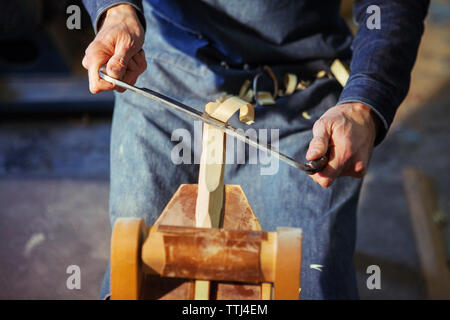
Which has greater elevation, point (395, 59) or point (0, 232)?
point (395, 59)

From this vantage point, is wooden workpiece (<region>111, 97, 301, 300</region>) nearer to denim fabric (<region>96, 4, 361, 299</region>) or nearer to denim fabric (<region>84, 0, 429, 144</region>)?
denim fabric (<region>96, 4, 361, 299</region>)

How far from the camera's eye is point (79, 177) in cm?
169

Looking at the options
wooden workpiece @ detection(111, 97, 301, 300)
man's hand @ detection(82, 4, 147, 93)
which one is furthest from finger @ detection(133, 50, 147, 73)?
wooden workpiece @ detection(111, 97, 301, 300)

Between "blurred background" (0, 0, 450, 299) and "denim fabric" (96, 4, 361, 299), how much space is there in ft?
0.70

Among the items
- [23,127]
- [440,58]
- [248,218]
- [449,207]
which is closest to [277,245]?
[248,218]

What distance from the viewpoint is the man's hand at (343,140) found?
72cm

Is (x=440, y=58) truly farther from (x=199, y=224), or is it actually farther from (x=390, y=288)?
(x=199, y=224)

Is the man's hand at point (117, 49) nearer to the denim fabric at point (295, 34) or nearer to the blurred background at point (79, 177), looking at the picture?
the denim fabric at point (295, 34)

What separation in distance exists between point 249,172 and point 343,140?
215 millimetres

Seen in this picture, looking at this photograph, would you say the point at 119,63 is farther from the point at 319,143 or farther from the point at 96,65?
the point at 319,143

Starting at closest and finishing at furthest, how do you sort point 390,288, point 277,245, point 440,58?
point 277,245, point 390,288, point 440,58

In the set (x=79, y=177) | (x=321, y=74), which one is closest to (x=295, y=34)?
(x=321, y=74)

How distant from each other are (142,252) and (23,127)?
5.39ft

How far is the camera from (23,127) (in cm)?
196
